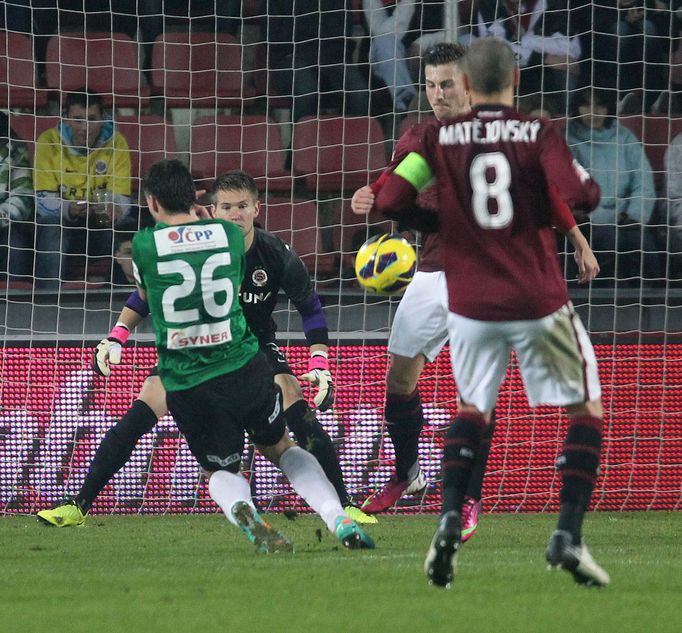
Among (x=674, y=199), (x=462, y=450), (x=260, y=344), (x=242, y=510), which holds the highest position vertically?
(x=674, y=199)

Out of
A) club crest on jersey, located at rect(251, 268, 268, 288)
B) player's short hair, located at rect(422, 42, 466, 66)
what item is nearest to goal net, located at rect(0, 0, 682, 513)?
club crest on jersey, located at rect(251, 268, 268, 288)

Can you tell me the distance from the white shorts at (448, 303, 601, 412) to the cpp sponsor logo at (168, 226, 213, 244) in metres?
1.23

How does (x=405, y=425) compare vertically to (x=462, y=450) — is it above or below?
below

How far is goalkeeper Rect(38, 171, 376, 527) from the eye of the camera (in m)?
6.23

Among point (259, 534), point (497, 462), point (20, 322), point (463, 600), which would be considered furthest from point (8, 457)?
point (463, 600)

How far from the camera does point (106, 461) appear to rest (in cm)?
670

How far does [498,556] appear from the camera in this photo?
5148 mm

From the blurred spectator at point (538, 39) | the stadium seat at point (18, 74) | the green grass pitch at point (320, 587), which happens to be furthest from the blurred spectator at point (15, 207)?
the green grass pitch at point (320, 587)

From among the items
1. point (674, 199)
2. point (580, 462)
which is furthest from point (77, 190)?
point (580, 462)

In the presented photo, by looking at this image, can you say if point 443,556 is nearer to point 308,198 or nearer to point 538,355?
point 538,355

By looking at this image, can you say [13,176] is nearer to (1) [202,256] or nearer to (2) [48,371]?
(2) [48,371]

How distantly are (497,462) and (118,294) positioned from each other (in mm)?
2514

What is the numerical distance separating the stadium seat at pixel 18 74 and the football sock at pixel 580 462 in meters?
6.35

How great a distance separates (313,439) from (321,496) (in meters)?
1.69
